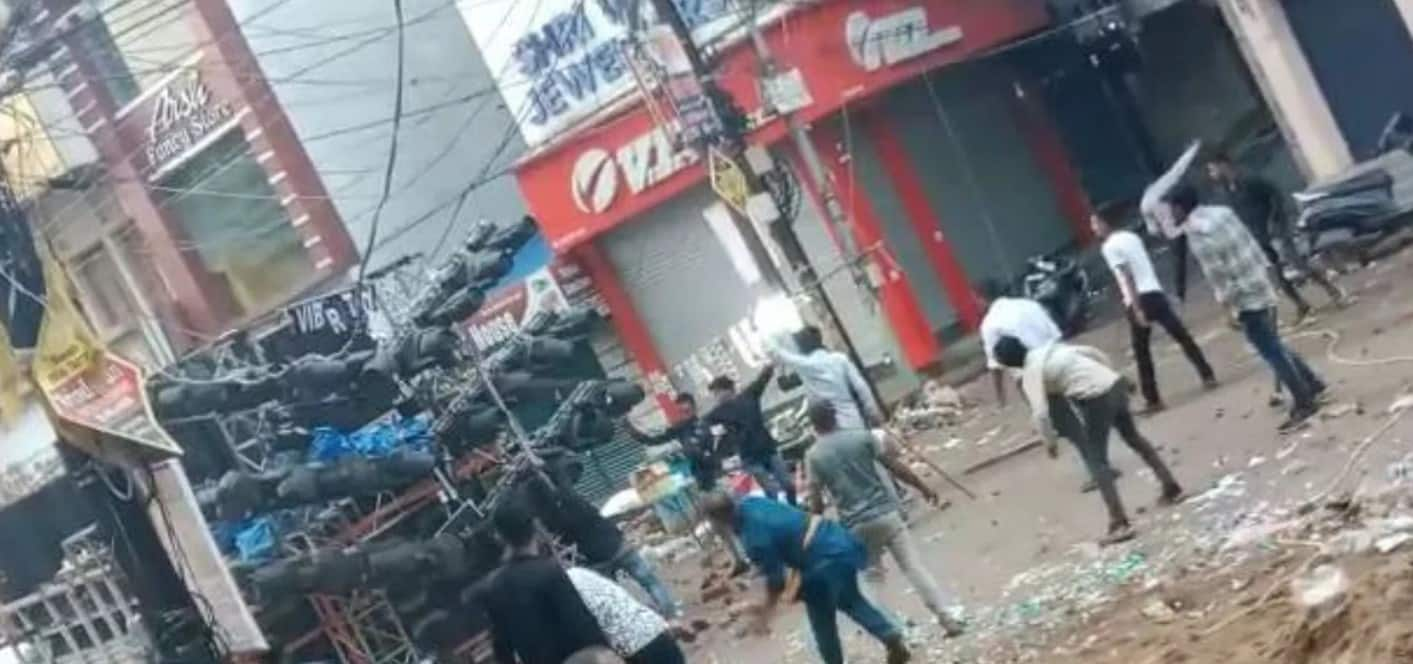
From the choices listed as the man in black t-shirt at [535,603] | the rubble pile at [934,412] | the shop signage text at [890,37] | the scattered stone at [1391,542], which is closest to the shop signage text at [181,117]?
the shop signage text at [890,37]

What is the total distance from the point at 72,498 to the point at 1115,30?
15.8 m

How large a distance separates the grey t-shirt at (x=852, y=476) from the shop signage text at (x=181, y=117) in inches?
811

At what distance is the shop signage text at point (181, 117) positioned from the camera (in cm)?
3009

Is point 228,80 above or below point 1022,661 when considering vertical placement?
above

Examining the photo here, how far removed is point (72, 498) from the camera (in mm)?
17609

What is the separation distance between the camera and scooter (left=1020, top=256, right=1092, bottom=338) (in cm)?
2278

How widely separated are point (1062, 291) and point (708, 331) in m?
5.61

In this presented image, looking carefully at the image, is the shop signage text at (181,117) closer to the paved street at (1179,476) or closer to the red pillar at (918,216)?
the red pillar at (918,216)

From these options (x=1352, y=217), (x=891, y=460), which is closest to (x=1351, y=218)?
(x=1352, y=217)

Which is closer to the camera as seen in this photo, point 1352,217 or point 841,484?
point 841,484

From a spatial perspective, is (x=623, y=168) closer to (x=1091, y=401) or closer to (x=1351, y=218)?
(x=1351, y=218)

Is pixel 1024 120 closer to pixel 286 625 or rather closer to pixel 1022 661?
pixel 286 625

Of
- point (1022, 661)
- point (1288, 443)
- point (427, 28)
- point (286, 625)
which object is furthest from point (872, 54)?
point (1022, 661)

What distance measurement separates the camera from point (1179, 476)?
42.2ft
